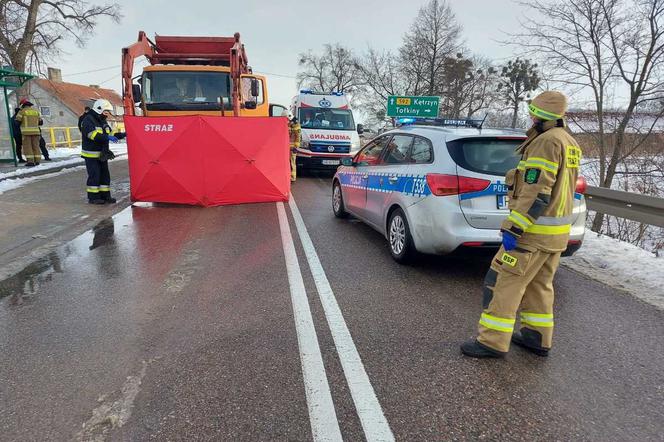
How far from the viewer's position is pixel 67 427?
233 cm

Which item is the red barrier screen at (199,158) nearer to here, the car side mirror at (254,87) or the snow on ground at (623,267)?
the car side mirror at (254,87)

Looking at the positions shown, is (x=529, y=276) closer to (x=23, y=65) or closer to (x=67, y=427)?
(x=67, y=427)

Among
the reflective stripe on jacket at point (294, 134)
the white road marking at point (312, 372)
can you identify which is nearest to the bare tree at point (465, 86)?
the reflective stripe on jacket at point (294, 134)

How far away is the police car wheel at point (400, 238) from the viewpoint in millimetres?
4953

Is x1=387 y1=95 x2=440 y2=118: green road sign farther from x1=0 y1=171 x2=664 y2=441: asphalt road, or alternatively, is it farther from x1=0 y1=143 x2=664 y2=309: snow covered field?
x1=0 y1=171 x2=664 y2=441: asphalt road

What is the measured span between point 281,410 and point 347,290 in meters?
1.93

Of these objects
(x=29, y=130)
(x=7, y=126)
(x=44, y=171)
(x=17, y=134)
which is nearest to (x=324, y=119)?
(x=44, y=171)

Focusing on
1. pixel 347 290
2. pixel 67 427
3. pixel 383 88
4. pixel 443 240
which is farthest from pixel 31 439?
pixel 383 88

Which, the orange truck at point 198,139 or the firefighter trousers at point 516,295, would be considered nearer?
the firefighter trousers at point 516,295

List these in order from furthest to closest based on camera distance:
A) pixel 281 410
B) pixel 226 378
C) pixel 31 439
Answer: pixel 226 378 < pixel 281 410 < pixel 31 439

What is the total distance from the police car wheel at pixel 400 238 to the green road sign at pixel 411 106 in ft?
49.8

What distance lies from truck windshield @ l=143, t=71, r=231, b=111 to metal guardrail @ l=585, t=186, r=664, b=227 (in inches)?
293

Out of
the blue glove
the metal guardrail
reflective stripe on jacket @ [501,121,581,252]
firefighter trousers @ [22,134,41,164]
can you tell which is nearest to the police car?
reflective stripe on jacket @ [501,121,581,252]

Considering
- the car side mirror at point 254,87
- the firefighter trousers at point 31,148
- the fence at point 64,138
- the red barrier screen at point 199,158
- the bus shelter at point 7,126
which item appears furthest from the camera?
the fence at point 64,138
